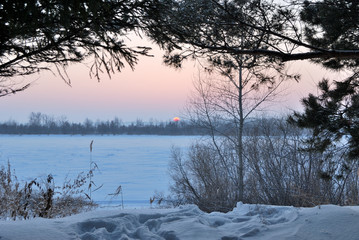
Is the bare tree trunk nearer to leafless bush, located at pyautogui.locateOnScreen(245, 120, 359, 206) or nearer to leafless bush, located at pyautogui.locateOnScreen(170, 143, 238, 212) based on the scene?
leafless bush, located at pyautogui.locateOnScreen(245, 120, 359, 206)

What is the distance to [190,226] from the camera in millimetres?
3051

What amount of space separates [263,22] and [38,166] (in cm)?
1943

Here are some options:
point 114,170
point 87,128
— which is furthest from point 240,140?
point 87,128

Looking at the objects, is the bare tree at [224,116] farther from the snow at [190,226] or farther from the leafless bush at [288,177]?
the snow at [190,226]

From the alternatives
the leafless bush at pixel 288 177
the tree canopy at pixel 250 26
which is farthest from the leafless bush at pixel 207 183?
the tree canopy at pixel 250 26

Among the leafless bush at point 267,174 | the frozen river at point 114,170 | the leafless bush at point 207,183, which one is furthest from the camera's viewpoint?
the frozen river at point 114,170

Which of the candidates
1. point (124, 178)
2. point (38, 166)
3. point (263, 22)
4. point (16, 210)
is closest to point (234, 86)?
point (124, 178)

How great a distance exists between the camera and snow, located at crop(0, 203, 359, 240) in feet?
9.11

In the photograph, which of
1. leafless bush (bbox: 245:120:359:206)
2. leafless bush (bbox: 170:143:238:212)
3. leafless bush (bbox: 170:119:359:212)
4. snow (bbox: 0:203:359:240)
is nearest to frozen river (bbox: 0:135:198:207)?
leafless bush (bbox: 170:143:238:212)

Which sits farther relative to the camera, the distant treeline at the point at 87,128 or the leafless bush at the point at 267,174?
the distant treeline at the point at 87,128

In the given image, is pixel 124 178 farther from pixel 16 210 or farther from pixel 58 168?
pixel 16 210

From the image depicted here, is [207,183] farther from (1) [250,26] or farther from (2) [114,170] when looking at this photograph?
(1) [250,26]

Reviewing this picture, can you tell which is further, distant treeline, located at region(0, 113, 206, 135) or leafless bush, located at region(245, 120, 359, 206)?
distant treeline, located at region(0, 113, 206, 135)

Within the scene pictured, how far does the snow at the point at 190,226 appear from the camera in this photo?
278cm
